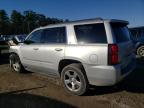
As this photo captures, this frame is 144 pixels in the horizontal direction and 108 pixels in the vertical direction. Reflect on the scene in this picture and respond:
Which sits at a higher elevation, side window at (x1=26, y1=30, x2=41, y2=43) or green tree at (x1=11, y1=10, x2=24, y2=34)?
green tree at (x1=11, y1=10, x2=24, y2=34)

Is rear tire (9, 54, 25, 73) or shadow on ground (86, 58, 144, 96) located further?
rear tire (9, 54, 25, 73)

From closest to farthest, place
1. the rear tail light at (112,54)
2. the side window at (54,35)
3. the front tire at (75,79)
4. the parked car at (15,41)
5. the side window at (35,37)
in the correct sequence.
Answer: the rear tail light at (112,54), the front tire at (75,79), the side window at (54,35), the side window at (35,37), the parked car at (15,41)

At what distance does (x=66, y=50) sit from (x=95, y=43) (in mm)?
908

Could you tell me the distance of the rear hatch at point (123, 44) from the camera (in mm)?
5086

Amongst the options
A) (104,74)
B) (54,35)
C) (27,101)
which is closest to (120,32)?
(104,74)

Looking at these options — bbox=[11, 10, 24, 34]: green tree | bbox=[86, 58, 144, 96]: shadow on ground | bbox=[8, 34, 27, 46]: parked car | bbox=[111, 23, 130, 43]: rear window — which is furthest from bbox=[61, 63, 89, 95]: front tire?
bbox=[11, 10, 24, 34]: green tree

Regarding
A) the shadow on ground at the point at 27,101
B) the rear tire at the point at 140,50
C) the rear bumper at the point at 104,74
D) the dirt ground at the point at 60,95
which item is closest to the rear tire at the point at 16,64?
the dirt ground at the point at 60,95

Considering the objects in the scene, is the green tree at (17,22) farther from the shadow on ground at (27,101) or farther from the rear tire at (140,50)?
Answer: the shadow on ground at (27,101)

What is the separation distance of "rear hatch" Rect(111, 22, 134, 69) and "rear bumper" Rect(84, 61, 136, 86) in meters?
0.24

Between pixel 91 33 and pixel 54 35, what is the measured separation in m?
1.39

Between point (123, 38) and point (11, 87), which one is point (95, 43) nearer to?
point (123, 38)

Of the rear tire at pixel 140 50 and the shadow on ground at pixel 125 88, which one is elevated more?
the rear tire at pixel 140 50

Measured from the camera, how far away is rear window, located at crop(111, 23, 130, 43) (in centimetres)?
518

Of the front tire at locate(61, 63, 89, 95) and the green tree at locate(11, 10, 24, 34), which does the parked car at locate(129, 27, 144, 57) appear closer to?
the front tire at locate(61, 63, 89, 95)
